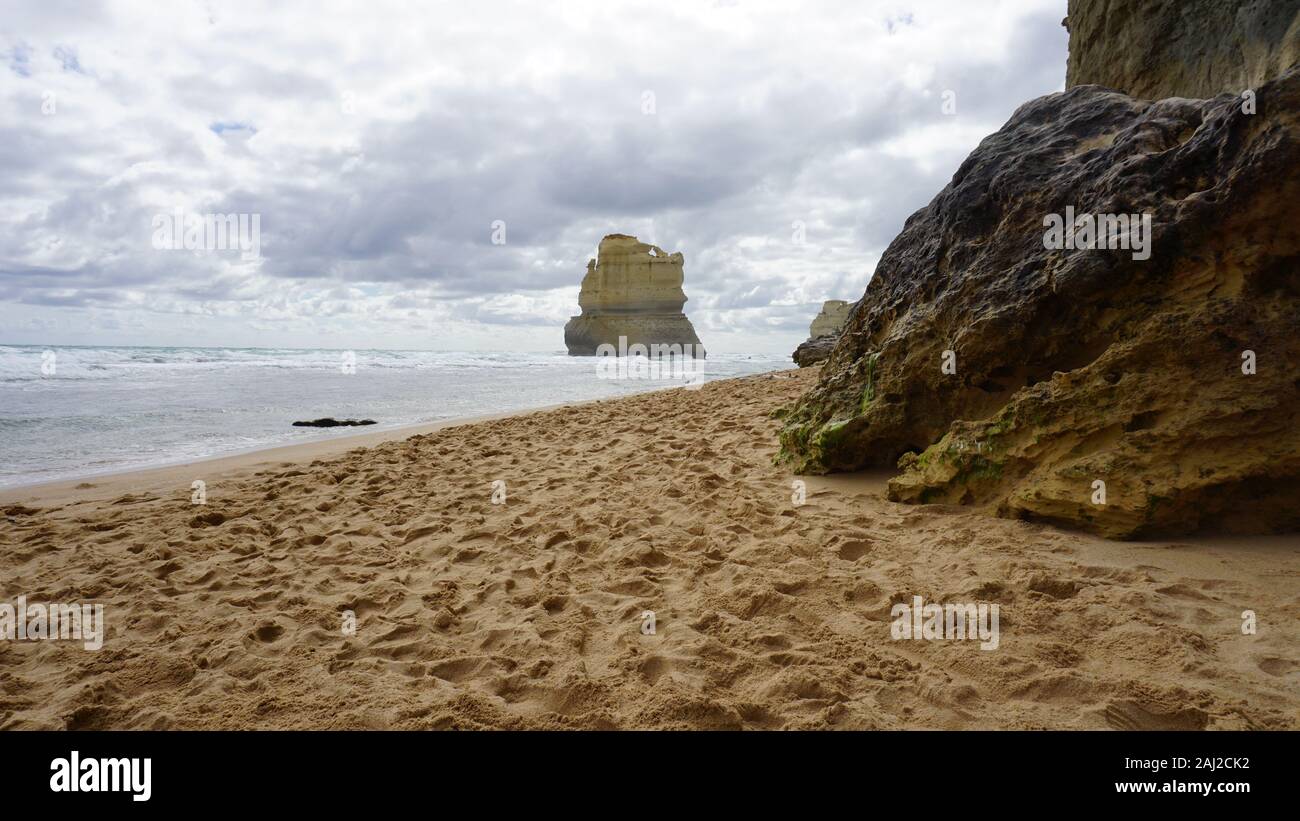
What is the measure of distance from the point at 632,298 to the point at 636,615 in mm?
72664

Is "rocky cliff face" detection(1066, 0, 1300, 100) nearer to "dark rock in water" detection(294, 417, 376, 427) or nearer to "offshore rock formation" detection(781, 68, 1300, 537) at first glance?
"offshore rock formation" detection(781, 68, 1300, 537)

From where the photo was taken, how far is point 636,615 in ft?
10.7

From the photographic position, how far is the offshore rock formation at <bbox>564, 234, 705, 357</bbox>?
74000 millimetres

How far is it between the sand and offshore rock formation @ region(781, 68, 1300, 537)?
0.27 meters

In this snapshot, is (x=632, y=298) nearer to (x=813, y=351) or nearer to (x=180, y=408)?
(x=813, y=351)

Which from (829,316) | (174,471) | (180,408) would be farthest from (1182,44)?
(829,316)

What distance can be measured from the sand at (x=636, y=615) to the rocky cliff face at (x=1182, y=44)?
346 cm

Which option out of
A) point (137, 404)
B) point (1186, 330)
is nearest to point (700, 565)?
point (1186, 330)

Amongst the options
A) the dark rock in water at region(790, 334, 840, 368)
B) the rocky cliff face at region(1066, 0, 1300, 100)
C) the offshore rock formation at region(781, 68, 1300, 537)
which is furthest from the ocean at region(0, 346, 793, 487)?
the rocky cliff face at region(1066, 0, 1300, 100)

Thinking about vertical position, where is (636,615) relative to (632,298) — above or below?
below

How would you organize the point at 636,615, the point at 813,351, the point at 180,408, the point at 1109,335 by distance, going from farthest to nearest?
1. the point at 813,351
2. the point at 180,408
3. the point at 1109,335
4. the point at 636,615

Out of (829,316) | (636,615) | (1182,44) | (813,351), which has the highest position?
(829,316)
